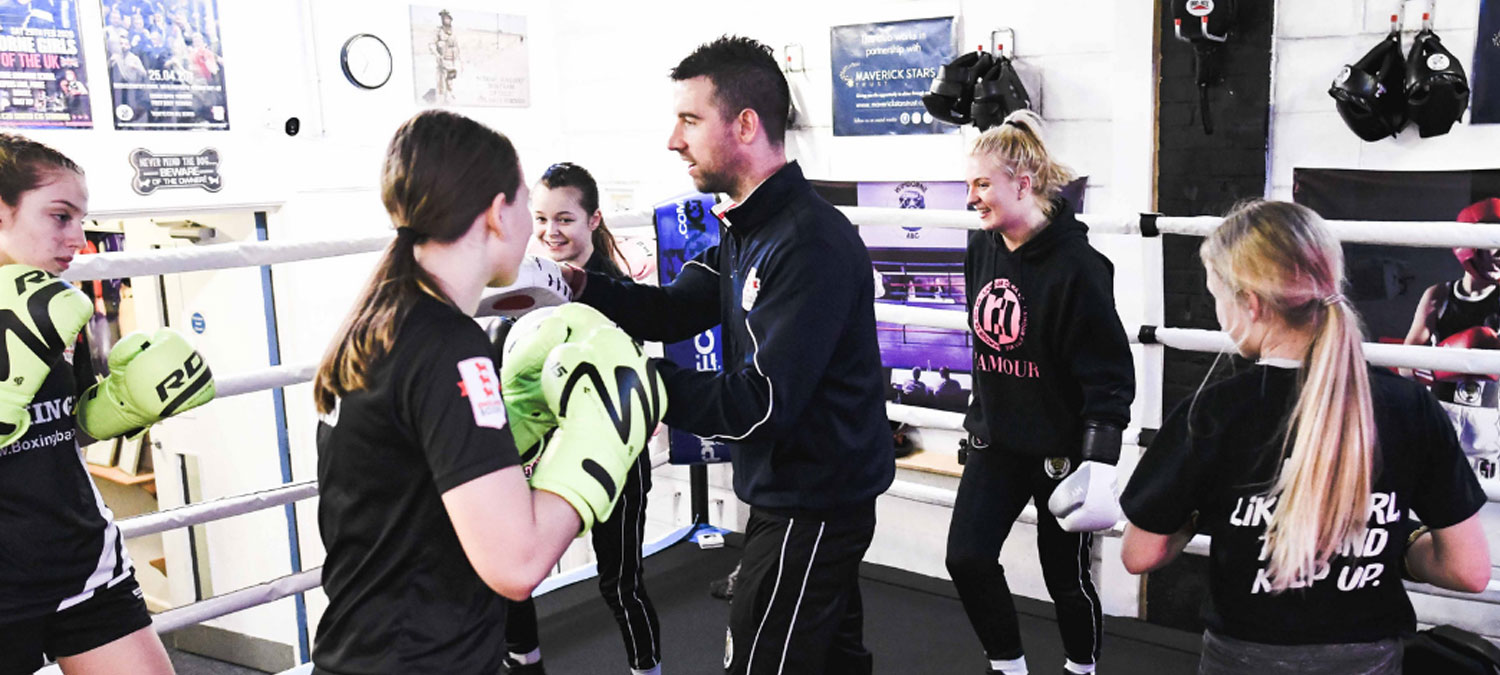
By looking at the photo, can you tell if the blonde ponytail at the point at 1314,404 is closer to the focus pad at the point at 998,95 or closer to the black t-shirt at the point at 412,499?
the black t-shirt at the point at 412,499

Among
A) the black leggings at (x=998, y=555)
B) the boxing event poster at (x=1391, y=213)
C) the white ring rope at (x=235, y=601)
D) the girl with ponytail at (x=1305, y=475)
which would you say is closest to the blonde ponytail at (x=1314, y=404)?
the girl with ponytail at (x=1305, y=475)

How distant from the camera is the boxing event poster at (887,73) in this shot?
416 cm

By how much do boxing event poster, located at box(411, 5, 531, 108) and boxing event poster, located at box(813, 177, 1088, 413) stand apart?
1.74 meters

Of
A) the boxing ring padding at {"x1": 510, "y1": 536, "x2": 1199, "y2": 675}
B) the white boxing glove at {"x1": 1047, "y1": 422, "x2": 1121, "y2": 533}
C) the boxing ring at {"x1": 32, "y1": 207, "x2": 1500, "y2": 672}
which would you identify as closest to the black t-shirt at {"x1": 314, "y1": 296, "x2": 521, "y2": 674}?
the boxing ring at {"x1": 32, "y1": 207, "x2": 1500, "y2": 672}

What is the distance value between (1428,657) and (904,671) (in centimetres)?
127

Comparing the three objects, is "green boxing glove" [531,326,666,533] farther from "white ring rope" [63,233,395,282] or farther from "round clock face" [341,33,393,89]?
"round clock face" [341,33,393,89]

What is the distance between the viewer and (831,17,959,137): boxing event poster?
4164mm

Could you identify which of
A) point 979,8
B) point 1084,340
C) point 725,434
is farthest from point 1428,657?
point 979,8

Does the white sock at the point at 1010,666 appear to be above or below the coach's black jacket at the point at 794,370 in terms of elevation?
below

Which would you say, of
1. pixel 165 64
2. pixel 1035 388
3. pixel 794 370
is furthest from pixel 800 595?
pixel 165 64

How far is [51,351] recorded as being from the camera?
1.63m

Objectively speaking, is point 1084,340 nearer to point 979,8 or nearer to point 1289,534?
point 1289,534

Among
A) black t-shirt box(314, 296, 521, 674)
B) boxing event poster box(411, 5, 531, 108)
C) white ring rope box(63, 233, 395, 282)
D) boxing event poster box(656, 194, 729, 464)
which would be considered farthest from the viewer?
boxing event poster box(411, 5, 531, 108)

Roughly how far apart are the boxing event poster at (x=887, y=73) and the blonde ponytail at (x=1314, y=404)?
2.82 metres
